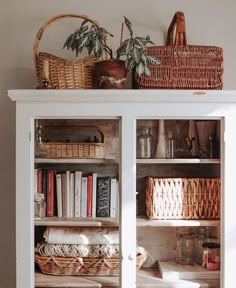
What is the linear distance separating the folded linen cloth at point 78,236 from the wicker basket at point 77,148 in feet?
1.16

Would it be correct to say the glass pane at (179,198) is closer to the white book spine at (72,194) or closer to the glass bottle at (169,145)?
the glass bottle at (169,145)

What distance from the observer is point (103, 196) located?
7.39 feet

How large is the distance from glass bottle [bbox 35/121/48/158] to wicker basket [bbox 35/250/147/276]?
18.7 inches

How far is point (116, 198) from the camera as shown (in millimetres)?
2227

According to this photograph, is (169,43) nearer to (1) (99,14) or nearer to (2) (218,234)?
(1) (99,14)

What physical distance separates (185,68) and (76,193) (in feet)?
2.61

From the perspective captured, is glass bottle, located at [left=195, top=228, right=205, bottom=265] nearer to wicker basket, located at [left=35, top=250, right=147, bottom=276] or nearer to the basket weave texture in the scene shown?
wicker basket, located at [left=35, top=250, right=147, bottom=276]

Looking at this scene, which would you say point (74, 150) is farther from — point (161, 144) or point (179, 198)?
point (179, 198)

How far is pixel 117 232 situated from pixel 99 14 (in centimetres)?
121

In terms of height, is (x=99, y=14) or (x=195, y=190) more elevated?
(x=99, y=14)

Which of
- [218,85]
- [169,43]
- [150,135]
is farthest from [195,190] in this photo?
[169,43]

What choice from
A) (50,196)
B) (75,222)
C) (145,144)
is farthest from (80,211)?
(145,144)

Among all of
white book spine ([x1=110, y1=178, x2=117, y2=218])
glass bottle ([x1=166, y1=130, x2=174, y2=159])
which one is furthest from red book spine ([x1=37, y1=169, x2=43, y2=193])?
glass bottle ([x1=166, y1=130, x2=174, y2=159])

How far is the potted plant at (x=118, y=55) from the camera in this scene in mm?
2172
